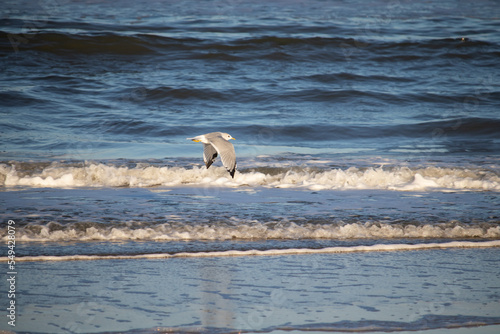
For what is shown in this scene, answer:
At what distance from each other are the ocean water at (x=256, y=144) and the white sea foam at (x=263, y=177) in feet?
0.10

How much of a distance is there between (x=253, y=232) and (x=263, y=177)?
2395 millimetres

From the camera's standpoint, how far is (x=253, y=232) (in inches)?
191

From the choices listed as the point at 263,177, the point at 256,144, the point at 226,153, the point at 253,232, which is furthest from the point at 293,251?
the point at 256,144

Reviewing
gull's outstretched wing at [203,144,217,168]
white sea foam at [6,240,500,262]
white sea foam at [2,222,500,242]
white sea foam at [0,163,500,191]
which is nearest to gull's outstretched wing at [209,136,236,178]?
gull's outstretched wing at [203,144,217,168]

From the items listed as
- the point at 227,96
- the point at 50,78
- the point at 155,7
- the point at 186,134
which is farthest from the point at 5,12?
the point at 186,134

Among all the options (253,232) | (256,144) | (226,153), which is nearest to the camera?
(253,232)

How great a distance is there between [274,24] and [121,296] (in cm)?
1601

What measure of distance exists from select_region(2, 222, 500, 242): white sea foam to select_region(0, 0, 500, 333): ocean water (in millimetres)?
17

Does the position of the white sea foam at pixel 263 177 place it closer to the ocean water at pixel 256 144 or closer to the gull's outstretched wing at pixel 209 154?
the ocean water at pixel 256 144

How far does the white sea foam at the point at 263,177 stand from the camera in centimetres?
681

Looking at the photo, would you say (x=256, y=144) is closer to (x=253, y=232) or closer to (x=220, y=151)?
(x=220, y=151)

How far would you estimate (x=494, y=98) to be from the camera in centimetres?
1316

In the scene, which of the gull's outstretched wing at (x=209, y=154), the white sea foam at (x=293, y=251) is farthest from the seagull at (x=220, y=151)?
the white sea foam at (x=293, y=251)

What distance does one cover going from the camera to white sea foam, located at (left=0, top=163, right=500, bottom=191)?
6.81 metres
